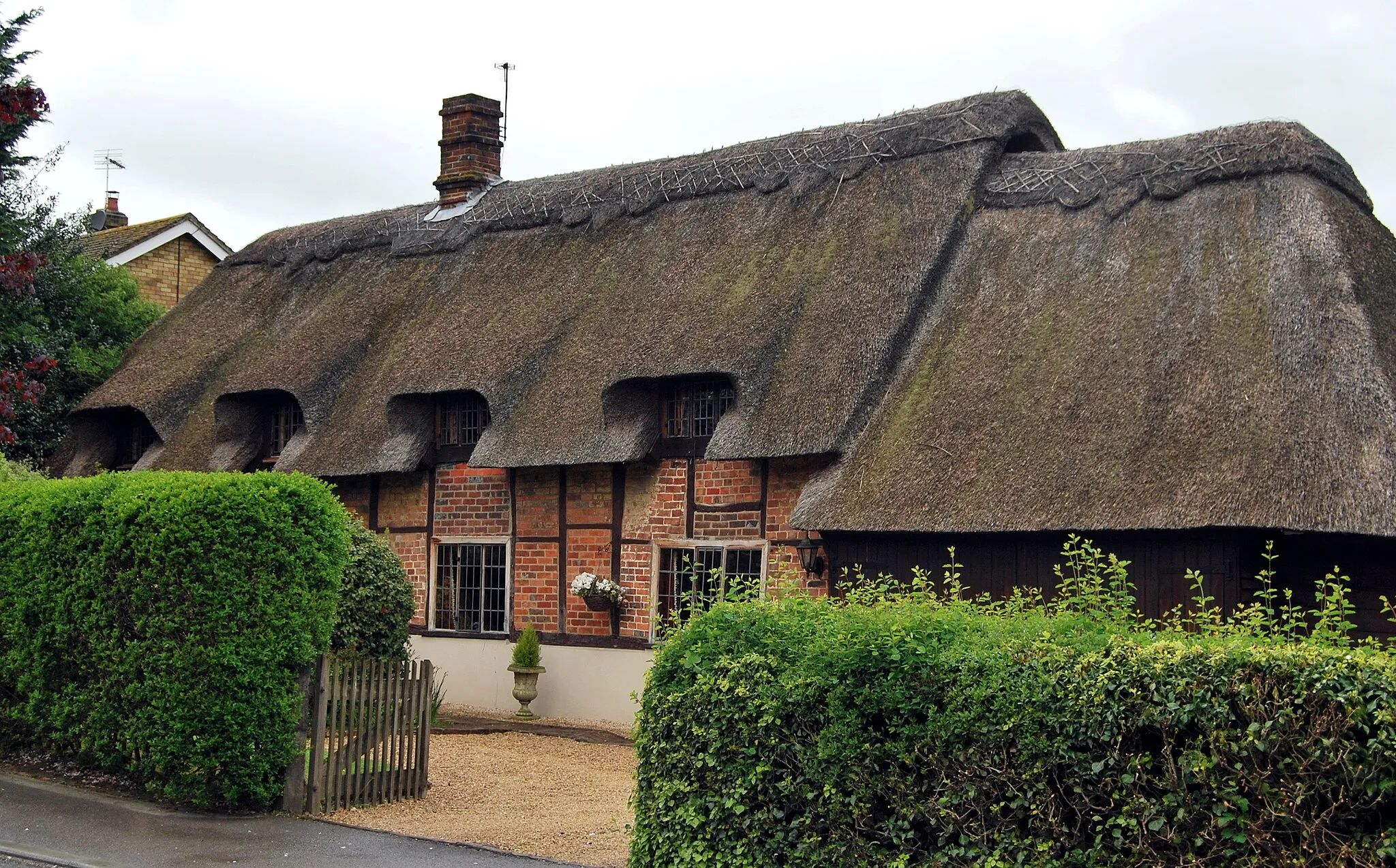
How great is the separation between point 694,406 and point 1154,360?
15.5 ft

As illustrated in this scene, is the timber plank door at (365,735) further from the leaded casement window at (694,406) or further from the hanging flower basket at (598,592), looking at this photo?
the leaded casement window at (694,406)

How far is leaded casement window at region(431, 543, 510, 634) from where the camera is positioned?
52.4ft

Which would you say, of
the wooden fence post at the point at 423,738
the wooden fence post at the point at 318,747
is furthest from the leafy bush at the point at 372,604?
the wooden fence post at the point at 318,747

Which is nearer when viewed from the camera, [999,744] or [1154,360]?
[999,744]

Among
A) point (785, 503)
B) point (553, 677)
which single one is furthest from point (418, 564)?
point (785, 503)

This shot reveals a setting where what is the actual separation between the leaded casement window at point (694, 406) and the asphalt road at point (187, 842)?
253 inches

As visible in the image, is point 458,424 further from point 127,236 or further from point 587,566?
point 127,236

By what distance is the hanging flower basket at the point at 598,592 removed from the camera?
1458cm

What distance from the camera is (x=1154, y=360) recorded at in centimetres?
1169

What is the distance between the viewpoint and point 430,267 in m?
18.9

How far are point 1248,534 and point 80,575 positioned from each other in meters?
8.24

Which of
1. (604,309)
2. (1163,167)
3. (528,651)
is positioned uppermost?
(1163,167)

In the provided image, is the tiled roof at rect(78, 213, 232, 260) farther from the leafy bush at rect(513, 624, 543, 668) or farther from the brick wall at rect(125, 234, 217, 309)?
the leafy bush at rect(513, 624, 543, 668)

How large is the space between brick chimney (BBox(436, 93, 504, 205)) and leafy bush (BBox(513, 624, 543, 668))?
789 centimetres
